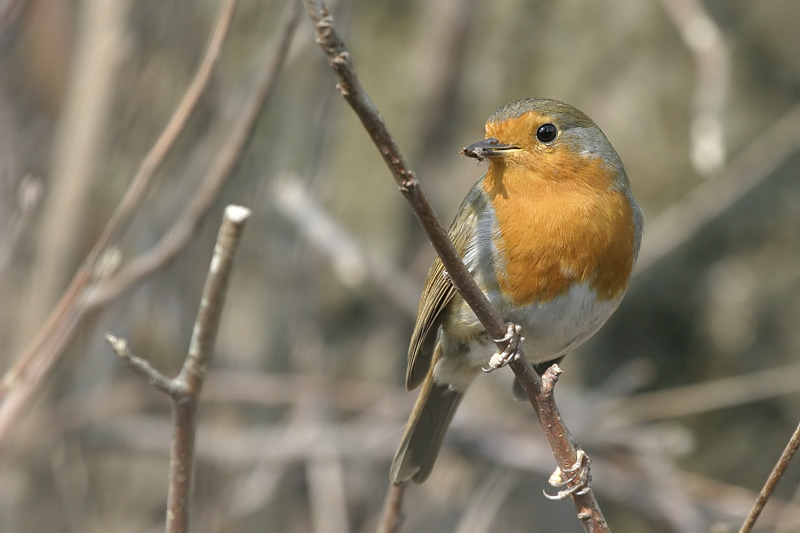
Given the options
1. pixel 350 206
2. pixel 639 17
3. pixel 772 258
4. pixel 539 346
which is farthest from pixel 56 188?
pixel 772 258

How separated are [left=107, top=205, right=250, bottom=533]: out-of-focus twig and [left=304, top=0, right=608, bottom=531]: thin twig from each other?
0.45m

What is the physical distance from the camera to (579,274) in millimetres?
2461

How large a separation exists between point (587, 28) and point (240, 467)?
291cm

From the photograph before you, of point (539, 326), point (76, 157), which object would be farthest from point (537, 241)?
point (76, 157)

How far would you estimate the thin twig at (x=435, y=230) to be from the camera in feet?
4.35

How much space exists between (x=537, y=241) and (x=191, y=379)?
993mm

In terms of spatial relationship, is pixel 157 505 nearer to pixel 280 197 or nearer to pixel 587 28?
pixel 280 197

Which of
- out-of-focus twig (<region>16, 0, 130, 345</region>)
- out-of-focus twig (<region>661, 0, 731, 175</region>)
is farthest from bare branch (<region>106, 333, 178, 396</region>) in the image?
out-of-focus twig (<region>661, 0, 731, 175</region>)

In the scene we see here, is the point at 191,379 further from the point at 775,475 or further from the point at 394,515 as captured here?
the point at 775,475

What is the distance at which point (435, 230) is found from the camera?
5.20 feet

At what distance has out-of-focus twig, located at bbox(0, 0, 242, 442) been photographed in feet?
7.27

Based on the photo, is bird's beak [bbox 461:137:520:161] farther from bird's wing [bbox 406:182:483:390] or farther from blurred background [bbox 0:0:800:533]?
blurred background [bbox 0:0:800:533]

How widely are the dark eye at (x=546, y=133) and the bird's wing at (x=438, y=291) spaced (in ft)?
0.75

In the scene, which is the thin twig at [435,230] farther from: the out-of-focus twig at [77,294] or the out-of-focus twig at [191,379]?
the out-of-focus twig at [77,294]
